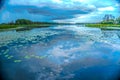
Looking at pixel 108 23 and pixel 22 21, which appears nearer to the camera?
pixel 22 21

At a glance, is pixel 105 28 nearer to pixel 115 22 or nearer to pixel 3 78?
pixel 115 22

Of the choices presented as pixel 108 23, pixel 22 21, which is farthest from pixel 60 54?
pixel 108 23

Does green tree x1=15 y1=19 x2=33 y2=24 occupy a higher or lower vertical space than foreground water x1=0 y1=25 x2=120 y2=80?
higher

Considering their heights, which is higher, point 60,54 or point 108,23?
point 108,23

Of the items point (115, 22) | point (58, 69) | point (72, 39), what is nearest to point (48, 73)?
point (58, 69)

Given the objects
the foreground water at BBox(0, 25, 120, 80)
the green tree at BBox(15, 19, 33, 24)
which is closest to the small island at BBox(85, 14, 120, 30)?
the foreground water at BBox(0, 25, 120, 80)

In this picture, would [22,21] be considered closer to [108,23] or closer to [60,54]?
[60,54]

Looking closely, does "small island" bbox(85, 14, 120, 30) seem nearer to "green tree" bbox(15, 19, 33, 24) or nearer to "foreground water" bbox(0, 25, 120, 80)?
"foreground water" bbox(0, 25, 120, 80)

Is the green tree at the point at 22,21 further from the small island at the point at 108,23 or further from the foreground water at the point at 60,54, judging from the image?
the small island at the point at 108,23
